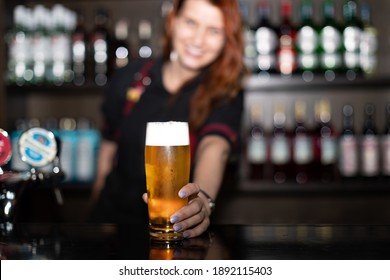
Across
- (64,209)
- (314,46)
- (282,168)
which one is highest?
(314,46)

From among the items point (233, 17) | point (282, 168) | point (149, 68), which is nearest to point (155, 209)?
point (233, 17)

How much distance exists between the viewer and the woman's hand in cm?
98

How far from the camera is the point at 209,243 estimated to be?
966mm

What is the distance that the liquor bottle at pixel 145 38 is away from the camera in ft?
8.65

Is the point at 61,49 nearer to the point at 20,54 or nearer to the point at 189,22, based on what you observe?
the point at 20,54

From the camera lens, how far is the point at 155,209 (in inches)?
38.9

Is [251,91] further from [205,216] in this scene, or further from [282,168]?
[205,216]

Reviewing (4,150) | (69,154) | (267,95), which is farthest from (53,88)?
(4,150)

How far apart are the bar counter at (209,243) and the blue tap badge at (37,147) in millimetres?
129

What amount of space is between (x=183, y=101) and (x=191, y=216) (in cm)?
78

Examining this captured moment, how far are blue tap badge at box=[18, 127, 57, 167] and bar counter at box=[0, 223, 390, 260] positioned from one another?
0.42 feet

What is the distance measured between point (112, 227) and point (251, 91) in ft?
5.25

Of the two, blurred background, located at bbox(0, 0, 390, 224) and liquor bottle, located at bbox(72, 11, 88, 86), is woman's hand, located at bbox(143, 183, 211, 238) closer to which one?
blurred background, located at bbox(0, 0, 390, 224)
